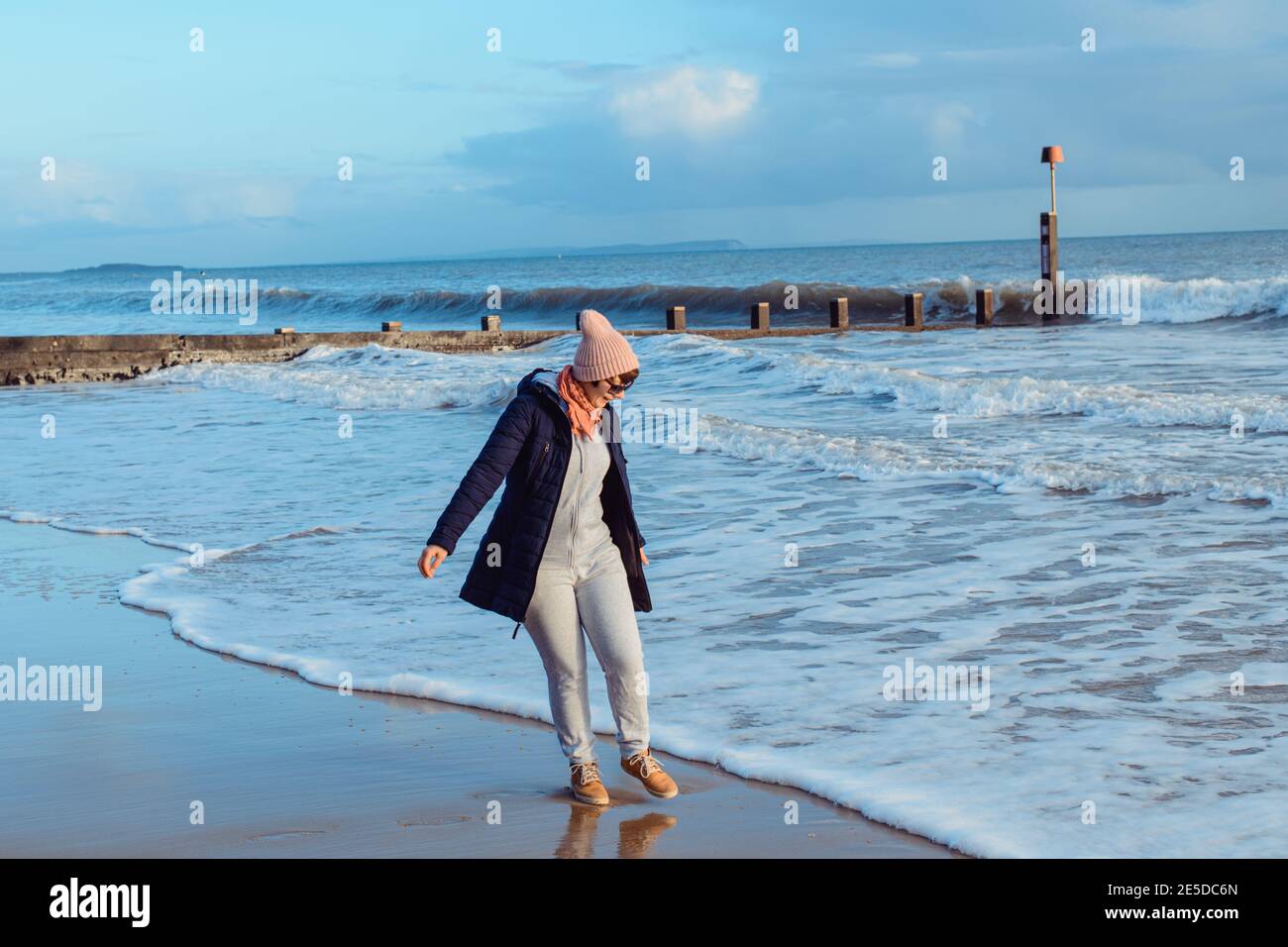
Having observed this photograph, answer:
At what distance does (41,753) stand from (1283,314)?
88.1 ft

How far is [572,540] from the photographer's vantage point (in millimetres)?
4523

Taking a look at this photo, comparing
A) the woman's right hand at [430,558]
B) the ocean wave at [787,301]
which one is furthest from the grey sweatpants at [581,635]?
the ocean wave at [787,301]

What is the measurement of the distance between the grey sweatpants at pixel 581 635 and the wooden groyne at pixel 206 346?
2133 centimetres

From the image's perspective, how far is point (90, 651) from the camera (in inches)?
264

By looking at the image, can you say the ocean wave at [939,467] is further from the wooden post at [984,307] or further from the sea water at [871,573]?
the wooden post at [984,307]

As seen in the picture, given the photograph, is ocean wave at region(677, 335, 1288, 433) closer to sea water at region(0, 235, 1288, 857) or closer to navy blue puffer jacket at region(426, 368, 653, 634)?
sea water at region(0, 235, 1288, 857)

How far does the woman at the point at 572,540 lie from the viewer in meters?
4.37

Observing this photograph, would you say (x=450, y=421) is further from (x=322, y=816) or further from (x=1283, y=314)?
(x=1283, y=314)

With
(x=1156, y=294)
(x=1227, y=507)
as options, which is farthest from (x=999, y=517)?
(x=1156, y=294)

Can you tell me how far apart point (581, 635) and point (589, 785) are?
493mm

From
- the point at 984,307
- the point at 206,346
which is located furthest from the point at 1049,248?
the point at 206,346

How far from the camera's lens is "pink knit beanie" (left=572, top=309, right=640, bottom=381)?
431cm

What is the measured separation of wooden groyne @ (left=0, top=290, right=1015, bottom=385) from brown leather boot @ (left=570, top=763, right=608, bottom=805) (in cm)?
2142

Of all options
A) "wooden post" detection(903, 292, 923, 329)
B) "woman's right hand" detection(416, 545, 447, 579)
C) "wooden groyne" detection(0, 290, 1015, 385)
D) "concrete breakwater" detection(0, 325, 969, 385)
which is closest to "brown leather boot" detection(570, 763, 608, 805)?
"woman's right hand" detection(416, 545, 447, 579)
